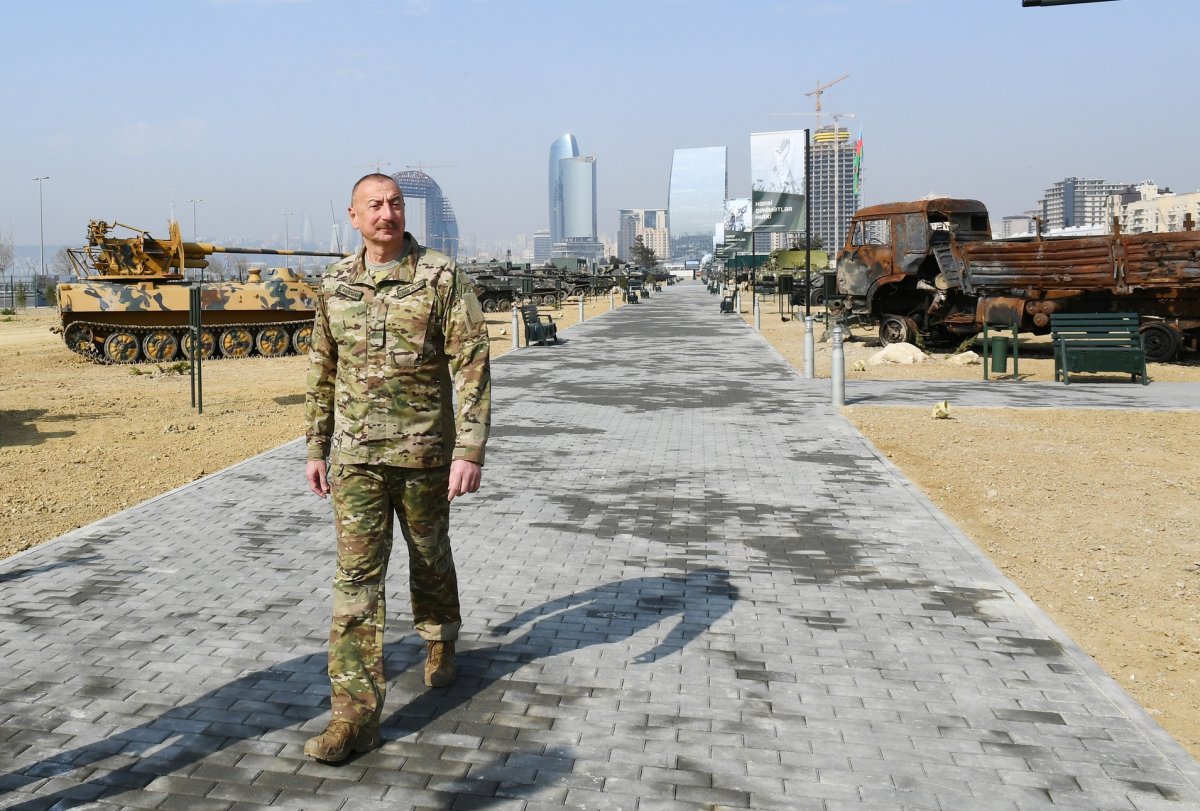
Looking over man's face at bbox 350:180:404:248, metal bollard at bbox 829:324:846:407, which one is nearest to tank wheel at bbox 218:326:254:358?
metal bollard at bbox 829:324:846:407

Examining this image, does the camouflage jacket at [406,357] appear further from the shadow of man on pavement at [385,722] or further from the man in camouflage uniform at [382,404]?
the shadow of man on pavement at [385,722]

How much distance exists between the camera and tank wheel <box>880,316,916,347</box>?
67.6 ft

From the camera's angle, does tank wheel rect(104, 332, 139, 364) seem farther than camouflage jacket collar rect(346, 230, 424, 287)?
Yes

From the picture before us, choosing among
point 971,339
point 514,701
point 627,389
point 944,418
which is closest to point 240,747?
point 514,701

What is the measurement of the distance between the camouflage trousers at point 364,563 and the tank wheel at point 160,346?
65.7 feet

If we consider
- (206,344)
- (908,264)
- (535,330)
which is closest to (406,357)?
(908,264)

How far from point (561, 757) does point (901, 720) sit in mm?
1339

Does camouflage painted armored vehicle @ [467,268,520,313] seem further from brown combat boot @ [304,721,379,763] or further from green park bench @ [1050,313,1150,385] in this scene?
brown combat boot @ [304,721,379,763]

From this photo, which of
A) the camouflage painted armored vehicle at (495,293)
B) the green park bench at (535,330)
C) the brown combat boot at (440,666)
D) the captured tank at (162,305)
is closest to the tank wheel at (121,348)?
the captured tank at (162,305)

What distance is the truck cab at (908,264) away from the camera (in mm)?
20125

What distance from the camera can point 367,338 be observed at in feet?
12.6

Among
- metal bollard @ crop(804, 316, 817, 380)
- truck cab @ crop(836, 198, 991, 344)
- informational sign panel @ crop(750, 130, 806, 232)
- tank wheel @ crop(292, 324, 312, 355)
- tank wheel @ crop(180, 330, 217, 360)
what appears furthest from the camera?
informational sign panel @ crop(750, 130, 806, 232)

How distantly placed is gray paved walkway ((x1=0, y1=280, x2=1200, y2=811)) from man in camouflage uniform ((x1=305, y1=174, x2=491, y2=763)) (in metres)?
0.41

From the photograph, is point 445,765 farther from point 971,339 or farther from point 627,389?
point 971,339
